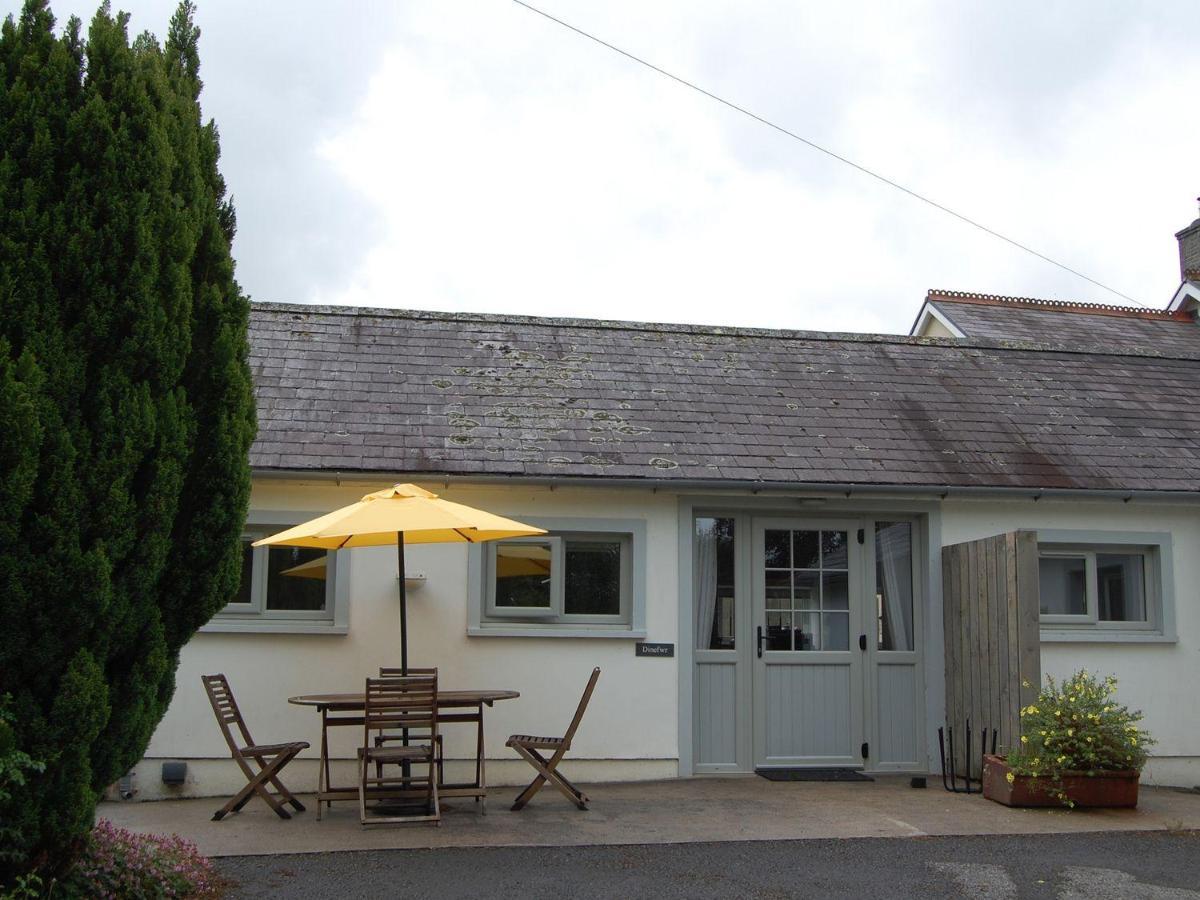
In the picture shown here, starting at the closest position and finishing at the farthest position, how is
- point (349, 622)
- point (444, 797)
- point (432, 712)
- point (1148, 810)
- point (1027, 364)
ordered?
point (432, 712), point (444, 797), point (1148, 810), point (349, 622), point (1027, 364)

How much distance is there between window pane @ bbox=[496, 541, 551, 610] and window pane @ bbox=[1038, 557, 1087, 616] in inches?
180

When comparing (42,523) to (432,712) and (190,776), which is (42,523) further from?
(190,776)

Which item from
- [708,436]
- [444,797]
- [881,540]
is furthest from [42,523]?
Answer: [881,540]

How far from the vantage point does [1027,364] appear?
13.2 m

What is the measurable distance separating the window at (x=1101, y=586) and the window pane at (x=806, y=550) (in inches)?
80.9

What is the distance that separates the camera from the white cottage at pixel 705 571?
9438 mm

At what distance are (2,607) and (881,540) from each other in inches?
302

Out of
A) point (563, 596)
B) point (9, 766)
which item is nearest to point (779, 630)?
point (563, 596)

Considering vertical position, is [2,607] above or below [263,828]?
above

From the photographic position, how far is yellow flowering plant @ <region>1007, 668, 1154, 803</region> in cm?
840

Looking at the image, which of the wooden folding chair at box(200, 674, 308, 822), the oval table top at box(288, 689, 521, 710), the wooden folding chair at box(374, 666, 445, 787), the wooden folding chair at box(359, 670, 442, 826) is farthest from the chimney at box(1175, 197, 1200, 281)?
the wooden folding chair at box(200, 674, 308, 822)

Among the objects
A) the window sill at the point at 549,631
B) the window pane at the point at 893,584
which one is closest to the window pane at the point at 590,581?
the window sill at the point at 549,631

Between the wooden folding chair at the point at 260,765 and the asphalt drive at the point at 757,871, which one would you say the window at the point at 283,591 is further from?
the asphalt drive at the point at 757,871

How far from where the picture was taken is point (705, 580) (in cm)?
1021
